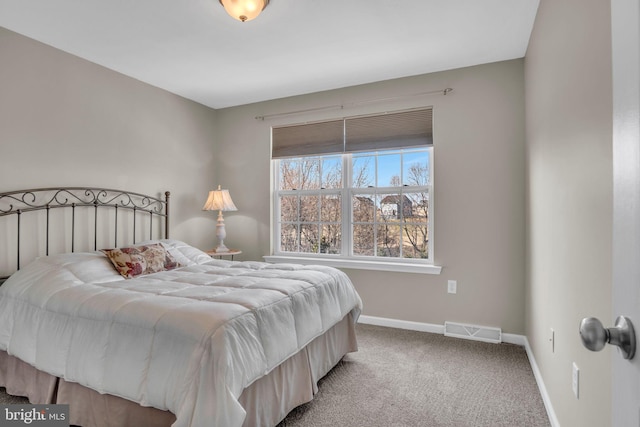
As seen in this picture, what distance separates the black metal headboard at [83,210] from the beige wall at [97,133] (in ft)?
0.27

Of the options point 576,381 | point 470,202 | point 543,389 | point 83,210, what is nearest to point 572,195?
point 576,381

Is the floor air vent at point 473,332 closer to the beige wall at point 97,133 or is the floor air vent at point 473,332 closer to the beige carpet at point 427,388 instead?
the beige carpet at point 427,388

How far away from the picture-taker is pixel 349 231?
12.7 ft

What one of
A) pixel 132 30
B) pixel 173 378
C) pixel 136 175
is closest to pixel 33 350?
pixel 173 378

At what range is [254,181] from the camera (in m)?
4.34

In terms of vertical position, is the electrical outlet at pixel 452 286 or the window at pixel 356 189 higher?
the window at pixel 356 189

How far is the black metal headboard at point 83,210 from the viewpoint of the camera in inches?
104

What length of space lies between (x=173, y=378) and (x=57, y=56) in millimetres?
2847

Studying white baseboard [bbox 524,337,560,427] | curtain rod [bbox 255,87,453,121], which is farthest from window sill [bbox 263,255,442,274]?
curtain rod [bbox 255,87,453,121]

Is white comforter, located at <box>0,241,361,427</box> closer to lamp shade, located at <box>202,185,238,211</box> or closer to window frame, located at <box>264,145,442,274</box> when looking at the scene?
window frame, located at <box>264,145,442,274</box>

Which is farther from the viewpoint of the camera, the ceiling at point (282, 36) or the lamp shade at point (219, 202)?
the lamp shade at point (219, 202)

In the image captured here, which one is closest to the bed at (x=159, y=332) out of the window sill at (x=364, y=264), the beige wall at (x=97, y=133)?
the beige wall at (x=97, y=133)

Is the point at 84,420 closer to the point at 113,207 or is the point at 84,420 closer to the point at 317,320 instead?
the point at 317,320

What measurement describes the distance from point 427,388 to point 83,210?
10.2ft
